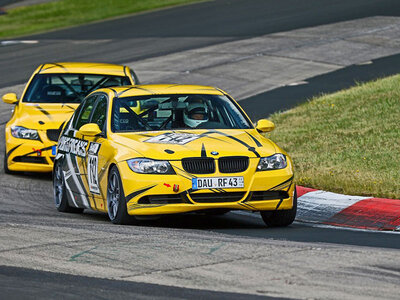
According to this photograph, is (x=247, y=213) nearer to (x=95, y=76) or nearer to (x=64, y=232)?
(x=64, y=232)

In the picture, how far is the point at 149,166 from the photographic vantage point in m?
10.7

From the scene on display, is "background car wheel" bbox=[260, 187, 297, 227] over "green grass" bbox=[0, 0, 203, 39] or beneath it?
over

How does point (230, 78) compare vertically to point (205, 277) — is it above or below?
below

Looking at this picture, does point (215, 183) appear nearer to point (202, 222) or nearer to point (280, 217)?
point (280, 217)

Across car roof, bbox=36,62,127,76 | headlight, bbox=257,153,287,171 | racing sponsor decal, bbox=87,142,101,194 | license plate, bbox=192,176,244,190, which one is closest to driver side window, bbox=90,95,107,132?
racing sponsor decal, bbox=87,142,101,194

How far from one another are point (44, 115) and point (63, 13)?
2787 centimetres

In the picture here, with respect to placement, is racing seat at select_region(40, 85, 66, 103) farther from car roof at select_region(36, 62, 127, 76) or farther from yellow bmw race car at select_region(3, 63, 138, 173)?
car roof at select_region(36, 62, 127, 76)

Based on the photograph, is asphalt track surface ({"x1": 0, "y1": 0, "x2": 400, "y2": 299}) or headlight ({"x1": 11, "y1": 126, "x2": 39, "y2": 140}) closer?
asphalt track surface ({"x1": 0, "y1": 0, "x2": 400, "y2": 299})

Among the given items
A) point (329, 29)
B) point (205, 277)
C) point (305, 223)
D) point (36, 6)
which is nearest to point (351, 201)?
point (305, 223)

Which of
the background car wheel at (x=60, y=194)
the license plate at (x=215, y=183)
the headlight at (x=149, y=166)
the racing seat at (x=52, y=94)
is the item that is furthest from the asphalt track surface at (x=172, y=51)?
the racing seat at (x=52, y=94)

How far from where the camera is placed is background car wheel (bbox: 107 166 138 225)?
1080 centimetres

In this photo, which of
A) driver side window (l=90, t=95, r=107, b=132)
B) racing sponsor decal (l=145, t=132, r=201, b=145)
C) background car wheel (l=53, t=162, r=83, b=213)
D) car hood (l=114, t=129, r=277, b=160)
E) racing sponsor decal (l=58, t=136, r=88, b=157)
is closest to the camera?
car hood (l=114, t=129, r=277, b=160)

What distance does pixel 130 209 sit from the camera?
35.2 ft

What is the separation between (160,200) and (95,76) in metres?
6.84
